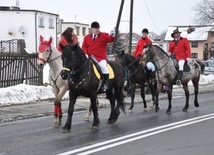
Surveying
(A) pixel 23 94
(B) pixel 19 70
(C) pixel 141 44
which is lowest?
(A) pixel 23 94

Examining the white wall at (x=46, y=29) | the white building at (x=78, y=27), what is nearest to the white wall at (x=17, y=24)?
the white wall at (x=46, y=29)

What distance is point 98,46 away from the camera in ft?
35.0

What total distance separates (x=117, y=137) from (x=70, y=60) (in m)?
2.03

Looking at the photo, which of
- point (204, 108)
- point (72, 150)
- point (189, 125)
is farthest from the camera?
point (204, 108)

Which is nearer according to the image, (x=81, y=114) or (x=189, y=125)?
(x=189, y=125)

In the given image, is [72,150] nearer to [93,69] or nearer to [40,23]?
[93,69]

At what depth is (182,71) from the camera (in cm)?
1430

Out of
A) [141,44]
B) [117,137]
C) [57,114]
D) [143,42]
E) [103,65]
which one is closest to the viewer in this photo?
[117,137]

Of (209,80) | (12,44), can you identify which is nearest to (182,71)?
(12,44)

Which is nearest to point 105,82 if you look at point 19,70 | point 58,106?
point 58,106

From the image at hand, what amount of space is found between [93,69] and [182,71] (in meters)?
5.06

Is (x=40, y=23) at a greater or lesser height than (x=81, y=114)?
greater

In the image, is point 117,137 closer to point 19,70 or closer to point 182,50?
point 182,50

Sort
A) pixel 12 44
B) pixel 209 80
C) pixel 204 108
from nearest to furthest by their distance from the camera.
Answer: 1. pixel 204 108
2. pixel 12 44
3. pixel 209 80
